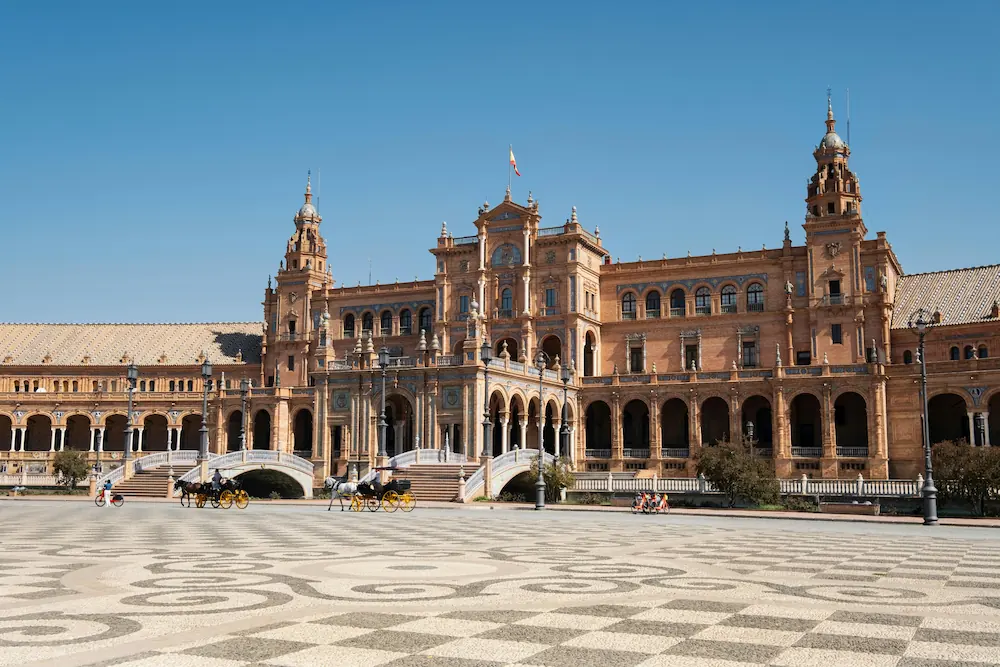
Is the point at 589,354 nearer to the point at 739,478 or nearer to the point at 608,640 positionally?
the point at 739,478

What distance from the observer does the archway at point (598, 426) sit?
7112cm

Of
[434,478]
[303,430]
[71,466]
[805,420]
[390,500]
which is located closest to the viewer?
[390,500]

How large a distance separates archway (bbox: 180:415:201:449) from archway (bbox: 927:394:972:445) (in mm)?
60181

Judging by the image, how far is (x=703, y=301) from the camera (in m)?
71.0

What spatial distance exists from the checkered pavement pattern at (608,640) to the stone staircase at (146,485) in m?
42.9

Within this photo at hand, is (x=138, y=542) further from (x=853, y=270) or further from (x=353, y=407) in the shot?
(x=853, y=270)

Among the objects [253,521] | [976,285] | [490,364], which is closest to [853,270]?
[976,285]

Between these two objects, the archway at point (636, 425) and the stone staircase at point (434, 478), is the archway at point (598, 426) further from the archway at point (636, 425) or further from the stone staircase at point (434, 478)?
the stone staircase at point (434, 478)

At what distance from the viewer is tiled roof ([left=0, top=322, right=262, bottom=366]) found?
90906 millimetres

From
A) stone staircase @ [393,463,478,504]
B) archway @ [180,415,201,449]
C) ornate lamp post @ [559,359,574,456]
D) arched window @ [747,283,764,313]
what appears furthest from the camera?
archway @ [180,415,201,449]

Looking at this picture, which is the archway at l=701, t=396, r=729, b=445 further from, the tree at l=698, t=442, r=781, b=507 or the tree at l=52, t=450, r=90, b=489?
the tree at l=52, t=450, r=90, b=489

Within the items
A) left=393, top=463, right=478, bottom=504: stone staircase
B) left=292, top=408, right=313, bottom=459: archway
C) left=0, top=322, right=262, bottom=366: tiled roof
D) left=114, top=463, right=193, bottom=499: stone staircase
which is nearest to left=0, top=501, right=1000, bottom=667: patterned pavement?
left=393, top=463, right=478, bottom=504: stone staircase

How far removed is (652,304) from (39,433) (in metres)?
58.0

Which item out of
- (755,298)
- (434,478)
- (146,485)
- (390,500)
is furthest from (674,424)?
(390,500)
